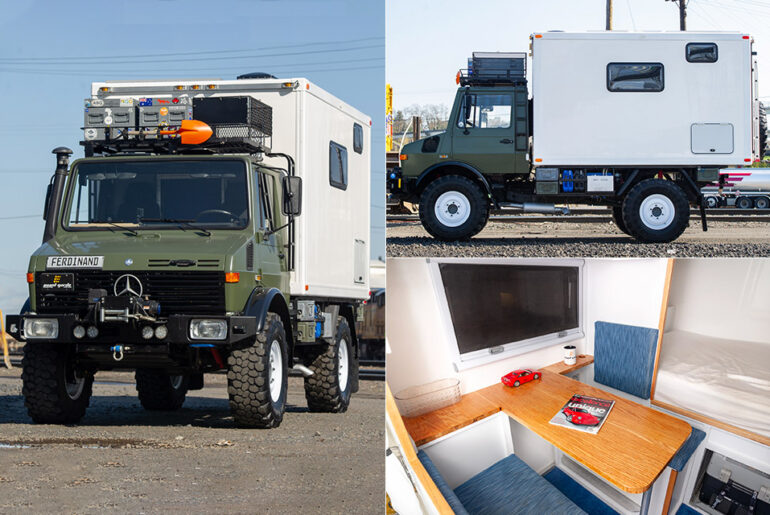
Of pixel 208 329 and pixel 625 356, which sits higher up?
pixel 625 356

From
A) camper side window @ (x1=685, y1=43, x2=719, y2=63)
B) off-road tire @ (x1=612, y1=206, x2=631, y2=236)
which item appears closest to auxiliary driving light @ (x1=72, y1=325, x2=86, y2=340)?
off-road tire @ (x1=612, y1=206, x2=631, y2=236)

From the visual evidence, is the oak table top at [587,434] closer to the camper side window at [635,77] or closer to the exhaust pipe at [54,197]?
the camper side window at [635,77]

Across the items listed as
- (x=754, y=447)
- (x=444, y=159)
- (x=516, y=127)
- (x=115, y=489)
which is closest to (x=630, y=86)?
(x=516, y=127)

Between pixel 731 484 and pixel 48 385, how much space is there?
3.24 meters

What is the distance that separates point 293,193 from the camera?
3.54 m

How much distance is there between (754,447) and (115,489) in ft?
9.64

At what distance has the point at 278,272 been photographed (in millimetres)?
3754

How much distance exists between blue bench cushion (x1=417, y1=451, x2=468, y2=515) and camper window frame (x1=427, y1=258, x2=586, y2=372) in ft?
0.72

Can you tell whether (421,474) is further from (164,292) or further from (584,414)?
(164,292)

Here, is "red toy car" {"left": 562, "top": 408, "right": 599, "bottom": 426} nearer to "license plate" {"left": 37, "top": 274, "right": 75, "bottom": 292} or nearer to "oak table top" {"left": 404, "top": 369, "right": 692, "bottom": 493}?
"oak table top" {"left": 404, "top": 369, "right": 692, "bottom": 493}

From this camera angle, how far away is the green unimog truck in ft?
10.9

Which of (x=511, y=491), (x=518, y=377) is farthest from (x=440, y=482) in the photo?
(x=518, y=377)

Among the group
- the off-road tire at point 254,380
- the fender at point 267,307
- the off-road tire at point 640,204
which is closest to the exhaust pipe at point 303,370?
the fender at point 267,307

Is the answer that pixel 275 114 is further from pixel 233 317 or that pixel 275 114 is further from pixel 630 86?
pixel 630 86
